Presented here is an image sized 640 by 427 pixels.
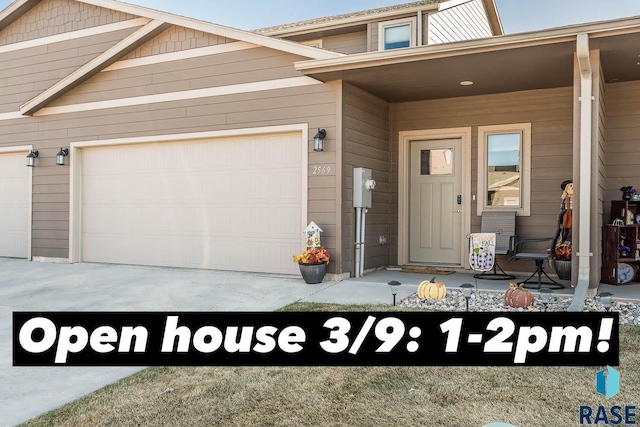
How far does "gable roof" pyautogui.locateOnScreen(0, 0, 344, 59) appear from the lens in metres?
6.37

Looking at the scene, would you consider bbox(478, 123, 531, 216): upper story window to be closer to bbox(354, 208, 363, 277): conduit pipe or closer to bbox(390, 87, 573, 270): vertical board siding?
bbox(390, 87, 573, 270): vertical board siding

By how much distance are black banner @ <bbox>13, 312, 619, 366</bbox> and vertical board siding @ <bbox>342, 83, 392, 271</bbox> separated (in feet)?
9.42

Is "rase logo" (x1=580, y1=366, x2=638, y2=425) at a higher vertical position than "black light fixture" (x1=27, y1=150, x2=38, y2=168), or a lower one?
lower

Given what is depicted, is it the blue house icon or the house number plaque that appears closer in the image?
the blue house icon

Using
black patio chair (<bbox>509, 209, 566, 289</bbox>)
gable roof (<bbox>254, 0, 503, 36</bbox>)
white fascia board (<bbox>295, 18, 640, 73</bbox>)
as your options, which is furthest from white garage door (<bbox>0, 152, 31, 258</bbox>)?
black patio chair (<bbox>509, 209, 566, 289</bbox>)

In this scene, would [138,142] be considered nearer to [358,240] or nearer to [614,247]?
[358,240]

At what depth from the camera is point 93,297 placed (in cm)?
551

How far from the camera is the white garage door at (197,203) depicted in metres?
6.84

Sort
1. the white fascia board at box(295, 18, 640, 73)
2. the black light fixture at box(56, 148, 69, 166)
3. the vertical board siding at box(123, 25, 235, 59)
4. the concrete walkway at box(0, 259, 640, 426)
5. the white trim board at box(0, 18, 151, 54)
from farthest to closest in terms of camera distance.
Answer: the black light fixture at box(56, 148, 69, 166), the white trim board at box(0, 18, 151, 54), the vertical board siding at box(123, 25, 235, 59), the white fascia board at box(295, 18, 640, 73), the concrete walkway at box(0, 259, 640, 426)

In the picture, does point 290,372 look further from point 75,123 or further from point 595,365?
point 75,123

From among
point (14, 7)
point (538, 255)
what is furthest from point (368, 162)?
point (14, 7)

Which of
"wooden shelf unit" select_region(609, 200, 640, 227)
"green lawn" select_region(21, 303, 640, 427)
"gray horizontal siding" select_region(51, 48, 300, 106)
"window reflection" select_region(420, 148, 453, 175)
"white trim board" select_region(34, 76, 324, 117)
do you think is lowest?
"green lawn" select_region(21, 303, 640, 427)

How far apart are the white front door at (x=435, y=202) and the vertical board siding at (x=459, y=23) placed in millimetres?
2032

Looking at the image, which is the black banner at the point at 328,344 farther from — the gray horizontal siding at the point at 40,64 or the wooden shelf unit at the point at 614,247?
the gray horizontal siding at the point at 40,64
